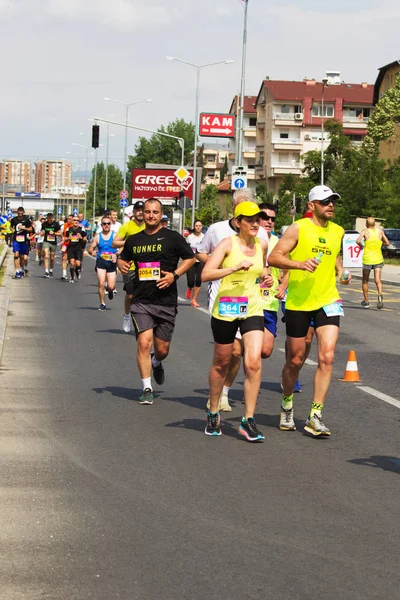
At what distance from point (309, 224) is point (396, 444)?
178 centimetres

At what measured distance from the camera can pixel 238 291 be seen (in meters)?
8.64

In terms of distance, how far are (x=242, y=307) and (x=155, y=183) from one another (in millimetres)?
79253

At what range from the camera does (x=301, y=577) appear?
5.11 meters

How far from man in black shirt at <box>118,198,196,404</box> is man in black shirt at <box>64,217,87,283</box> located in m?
20.9

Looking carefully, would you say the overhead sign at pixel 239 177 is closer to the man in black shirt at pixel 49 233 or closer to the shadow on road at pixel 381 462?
the man in black shirt at pixel 49 233

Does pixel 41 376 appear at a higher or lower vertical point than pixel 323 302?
lower

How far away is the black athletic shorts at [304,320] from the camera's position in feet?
29.1

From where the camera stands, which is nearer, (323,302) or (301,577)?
(301,577)

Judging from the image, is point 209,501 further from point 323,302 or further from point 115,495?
point 323,302

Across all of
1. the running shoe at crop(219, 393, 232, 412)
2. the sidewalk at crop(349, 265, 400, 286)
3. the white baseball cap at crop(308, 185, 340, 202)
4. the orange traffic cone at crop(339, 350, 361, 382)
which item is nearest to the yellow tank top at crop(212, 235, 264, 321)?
the white baseball cap at crop(308, 185, 340, 202)

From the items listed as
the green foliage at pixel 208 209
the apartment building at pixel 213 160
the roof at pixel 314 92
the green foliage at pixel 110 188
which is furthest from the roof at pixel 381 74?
the apartment building at pixel 213 160

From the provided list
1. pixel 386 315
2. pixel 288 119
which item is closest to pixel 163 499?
pixel 386 315

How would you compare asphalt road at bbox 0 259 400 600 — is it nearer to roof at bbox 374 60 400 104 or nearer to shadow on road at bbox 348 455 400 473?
shadow on road at bbox 348 455 400 473

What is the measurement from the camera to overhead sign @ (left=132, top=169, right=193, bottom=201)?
86.3 m
